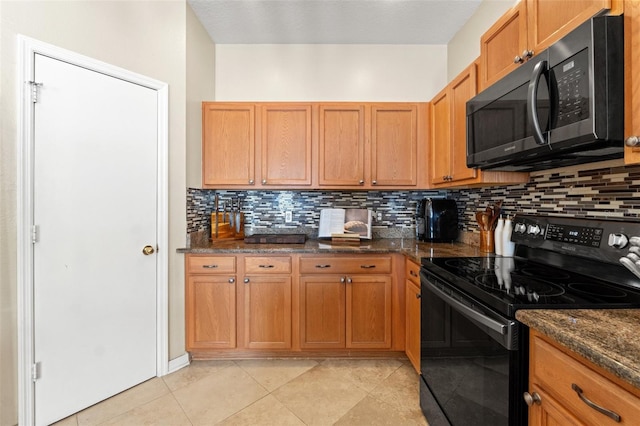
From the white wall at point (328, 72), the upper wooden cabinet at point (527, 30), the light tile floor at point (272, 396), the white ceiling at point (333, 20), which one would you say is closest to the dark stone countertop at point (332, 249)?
the light tile floor at point (272, 396)

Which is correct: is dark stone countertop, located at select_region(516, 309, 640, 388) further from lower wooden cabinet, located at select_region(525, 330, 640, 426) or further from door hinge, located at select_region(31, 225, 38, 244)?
door hinge, located at select_region(31, 225, 38, 244)

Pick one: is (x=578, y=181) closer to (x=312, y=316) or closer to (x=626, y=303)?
(x=626, y=303)

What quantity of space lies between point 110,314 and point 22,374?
0.45 meters

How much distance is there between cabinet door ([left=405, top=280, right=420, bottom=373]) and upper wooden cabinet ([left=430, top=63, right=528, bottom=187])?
819mm

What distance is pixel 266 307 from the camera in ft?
7.03

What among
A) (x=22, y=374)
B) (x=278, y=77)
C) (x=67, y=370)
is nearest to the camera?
(x=22, y=374)

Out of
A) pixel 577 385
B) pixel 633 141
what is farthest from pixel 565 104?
pixel 577 385

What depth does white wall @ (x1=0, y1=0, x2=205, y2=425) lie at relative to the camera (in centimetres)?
145

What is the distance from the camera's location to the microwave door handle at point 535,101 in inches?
41.3

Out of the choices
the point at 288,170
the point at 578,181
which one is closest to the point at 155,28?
the point at 288,170

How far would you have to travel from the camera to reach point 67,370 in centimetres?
166

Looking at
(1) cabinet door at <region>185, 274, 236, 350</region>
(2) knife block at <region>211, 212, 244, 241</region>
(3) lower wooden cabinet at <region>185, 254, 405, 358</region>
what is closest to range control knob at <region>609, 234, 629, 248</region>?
(3) lower wooden cabinet at <region>185, 254, 405, 358</region>

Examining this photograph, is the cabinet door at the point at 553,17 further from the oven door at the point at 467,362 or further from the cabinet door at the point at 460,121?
the oven door at the point at 467,362

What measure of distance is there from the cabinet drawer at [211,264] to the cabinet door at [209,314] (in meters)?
0.04
